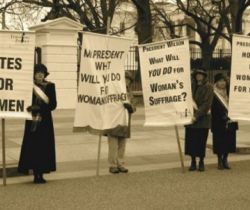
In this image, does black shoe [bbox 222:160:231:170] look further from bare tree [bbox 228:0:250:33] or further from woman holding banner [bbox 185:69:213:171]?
bare tree [bbox 228:0:250:33]

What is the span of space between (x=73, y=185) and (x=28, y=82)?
1.61 m

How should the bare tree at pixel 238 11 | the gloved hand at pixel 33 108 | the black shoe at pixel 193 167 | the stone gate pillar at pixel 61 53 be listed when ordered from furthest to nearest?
the bare tree at pixel 238 11
the stone gate pillar at pixel 61 53
the black shoe at pixel 193 167
the gloved hand at pixel 33 108

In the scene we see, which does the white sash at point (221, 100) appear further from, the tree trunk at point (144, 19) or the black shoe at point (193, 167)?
the tree trunk at point (144, 19)

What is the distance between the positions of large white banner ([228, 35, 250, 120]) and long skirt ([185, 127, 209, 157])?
605mm

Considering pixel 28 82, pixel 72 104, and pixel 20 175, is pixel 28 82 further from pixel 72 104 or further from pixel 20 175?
pixel 72 104

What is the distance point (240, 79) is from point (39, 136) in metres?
3.58

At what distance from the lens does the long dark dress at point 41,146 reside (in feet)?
28.8

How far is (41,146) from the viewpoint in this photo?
880cm

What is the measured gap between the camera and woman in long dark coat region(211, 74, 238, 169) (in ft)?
33.5

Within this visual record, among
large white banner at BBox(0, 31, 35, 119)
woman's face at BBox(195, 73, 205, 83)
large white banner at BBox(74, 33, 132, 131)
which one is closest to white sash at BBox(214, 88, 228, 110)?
woman's face at BBox(195, 73, 205, 83)

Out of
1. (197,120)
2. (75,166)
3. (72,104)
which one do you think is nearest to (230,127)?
(197,120)

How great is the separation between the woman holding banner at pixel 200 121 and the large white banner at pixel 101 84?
1.14 metres

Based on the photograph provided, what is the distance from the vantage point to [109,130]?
9.58 metres

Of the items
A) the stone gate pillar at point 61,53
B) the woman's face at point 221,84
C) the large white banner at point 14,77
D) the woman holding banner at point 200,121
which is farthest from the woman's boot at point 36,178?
the stone gate pillar at point 61,53
